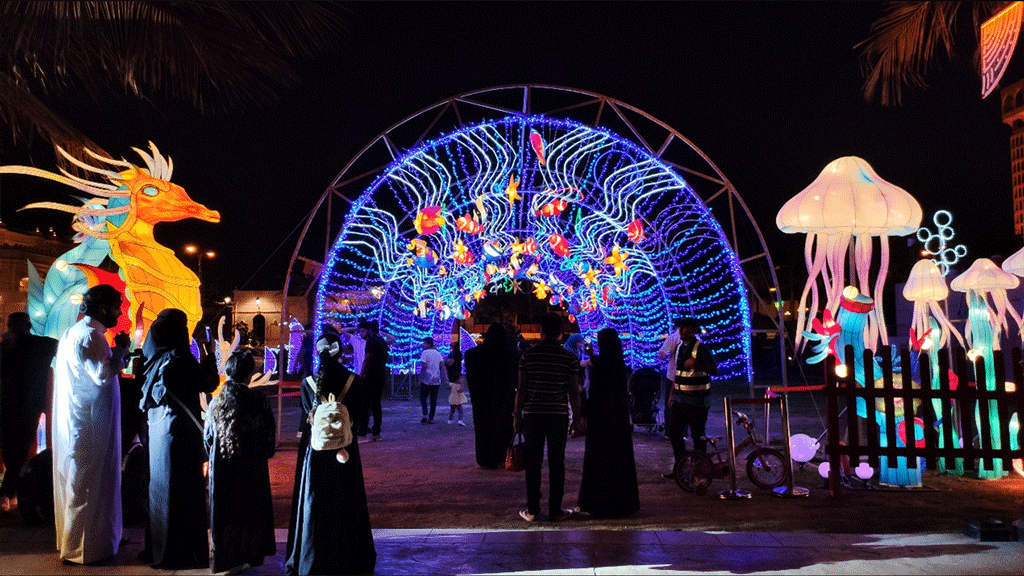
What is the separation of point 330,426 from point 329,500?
1.46 ft

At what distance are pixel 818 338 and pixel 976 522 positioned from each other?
2440 millimetres

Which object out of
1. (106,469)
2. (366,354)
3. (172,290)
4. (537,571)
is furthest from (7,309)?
(537,571)

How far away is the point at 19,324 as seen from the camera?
6461 mm

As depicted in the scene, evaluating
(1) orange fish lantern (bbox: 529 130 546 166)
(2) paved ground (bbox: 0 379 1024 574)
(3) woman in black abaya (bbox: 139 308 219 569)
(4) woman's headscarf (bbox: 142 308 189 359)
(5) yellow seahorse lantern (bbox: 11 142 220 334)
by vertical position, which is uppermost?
(1) orange fish lantern (bbox: 529 130 546 166)

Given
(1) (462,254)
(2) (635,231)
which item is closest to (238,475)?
(2) (635,231)

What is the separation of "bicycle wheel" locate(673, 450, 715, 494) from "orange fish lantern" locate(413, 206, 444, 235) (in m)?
6.53

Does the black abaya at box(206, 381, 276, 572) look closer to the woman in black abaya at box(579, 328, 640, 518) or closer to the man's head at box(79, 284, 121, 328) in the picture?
the man's head at box(79, 284, 121, 328)

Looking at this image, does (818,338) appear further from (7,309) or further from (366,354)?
(7,309)

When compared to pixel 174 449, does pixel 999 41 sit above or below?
above

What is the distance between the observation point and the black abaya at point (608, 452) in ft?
19.9

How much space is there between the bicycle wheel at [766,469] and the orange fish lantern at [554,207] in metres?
6.61

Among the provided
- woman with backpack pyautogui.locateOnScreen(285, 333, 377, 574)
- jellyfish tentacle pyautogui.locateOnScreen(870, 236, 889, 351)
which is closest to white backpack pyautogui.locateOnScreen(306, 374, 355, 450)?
woman with backpack pyautogui.locateOnScreen(285, 333, 377, 574)

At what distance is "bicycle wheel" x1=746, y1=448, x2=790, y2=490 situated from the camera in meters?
6.97

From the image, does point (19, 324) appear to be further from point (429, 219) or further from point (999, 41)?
point (999, 41)
